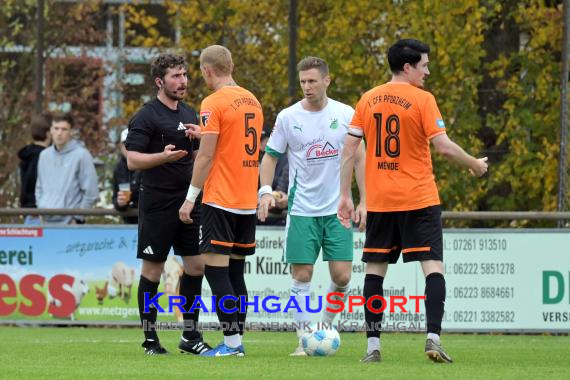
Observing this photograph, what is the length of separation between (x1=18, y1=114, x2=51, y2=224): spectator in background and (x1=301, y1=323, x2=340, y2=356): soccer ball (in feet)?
20.0

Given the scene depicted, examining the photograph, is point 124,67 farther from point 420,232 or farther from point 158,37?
point 420,232

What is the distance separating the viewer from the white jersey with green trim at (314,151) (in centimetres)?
1123

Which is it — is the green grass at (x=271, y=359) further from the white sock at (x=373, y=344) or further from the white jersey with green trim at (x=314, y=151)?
the white jersey with green trim at (x=314, y=151)

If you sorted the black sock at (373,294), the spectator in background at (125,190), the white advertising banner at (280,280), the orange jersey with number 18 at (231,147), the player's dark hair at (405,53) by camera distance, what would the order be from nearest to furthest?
the player's dark hair at (405,53) → the black sock at (373,294) → the orange jersey with number 18 at (231,147) → the white advertising banner at (280,280) → the spectator in background at (125,190)

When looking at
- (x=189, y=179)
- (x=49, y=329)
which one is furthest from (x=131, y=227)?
(x=189, y=179)

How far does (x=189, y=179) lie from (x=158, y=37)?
7545 mm

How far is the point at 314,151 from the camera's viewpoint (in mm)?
11266

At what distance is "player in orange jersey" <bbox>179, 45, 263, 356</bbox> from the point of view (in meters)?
10.6

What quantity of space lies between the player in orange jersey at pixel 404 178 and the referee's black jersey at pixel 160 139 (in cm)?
151

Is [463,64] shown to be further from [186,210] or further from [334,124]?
[186,210]

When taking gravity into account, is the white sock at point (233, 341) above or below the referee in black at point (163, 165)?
below

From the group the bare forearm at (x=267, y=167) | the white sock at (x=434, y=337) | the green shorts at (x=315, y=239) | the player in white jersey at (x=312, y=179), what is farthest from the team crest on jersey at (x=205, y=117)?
the white sock at (x=434, y=337)

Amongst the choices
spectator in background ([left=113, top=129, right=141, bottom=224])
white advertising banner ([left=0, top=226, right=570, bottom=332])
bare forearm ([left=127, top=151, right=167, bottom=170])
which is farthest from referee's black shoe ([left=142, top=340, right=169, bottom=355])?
spectator in background ([left=113, top=129, right=141, bottom=224])

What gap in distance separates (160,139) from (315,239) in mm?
1506
